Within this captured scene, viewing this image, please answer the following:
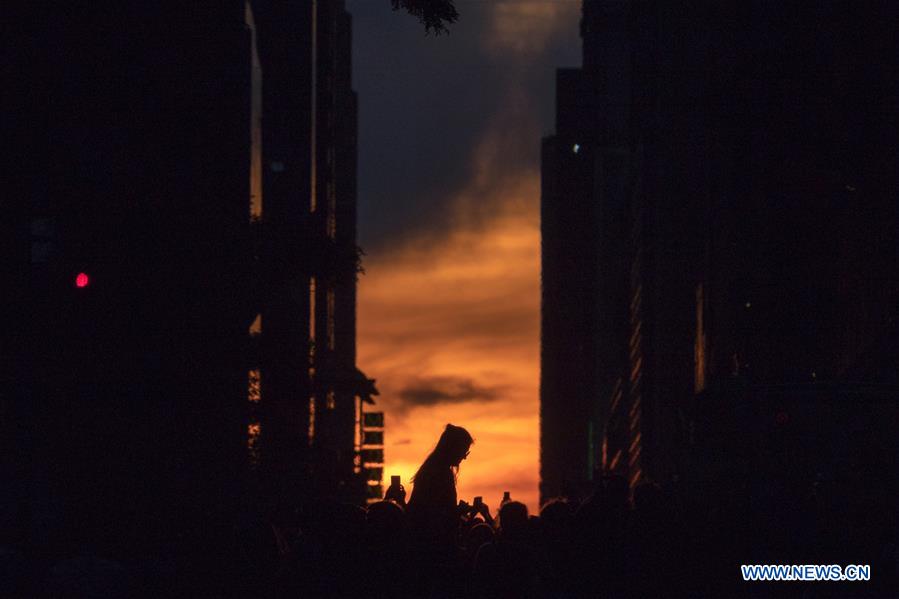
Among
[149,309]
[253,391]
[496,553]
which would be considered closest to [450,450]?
[496,553]

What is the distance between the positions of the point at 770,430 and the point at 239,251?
21064mm

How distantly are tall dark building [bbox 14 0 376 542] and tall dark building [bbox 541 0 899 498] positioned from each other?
8228mm

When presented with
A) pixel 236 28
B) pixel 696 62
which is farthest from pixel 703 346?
pixel 236 28

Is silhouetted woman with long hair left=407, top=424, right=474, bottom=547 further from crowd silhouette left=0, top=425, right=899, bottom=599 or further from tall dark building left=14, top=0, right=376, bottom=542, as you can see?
tall dark building left=14, top=0, right=376, bottom=542

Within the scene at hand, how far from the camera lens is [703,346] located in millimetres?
87812

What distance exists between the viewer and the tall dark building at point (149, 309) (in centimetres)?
3531

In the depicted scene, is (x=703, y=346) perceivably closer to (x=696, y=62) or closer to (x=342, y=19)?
(x=696, y=62)

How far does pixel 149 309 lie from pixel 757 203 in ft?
99.4

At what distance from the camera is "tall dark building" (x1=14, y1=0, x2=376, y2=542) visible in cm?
3531

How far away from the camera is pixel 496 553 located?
36.4 feet

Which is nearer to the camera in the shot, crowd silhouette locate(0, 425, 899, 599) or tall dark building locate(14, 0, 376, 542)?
crowd silhouette locate(0, 425, 899, 599)

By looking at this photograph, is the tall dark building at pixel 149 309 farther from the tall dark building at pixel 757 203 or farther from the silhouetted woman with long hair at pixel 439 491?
the silhouetted woman with long hair at pixel 439 491

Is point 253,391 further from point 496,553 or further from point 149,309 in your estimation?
point 496,553

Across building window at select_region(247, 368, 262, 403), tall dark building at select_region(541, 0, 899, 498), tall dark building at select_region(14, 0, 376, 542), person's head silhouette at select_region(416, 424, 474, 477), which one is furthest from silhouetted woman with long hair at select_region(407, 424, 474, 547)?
building window at select_region(247, 368, 262, 403)
